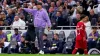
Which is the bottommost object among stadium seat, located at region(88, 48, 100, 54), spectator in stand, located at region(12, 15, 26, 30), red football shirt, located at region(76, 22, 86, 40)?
stadium seat, located at region(88, 48, 100, 54)

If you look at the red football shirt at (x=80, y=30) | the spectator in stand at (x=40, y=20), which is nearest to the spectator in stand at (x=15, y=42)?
the spectator in stand at (x=40, y=20)

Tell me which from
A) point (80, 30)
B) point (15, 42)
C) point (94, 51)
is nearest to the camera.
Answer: point (80, 30)

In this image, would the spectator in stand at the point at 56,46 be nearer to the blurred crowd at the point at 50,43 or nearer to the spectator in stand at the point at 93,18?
the blurred crowd at the point at 50,43

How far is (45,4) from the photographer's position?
87.5 feet

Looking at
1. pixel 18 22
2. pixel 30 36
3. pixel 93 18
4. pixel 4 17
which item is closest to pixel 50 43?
pixel 30 36

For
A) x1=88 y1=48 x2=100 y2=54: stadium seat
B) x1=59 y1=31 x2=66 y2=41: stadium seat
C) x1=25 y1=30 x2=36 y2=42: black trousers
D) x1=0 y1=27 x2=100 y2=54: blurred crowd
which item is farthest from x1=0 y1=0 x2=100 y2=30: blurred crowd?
x1=88 y1=48 x2=100 y2=54: stadium seat

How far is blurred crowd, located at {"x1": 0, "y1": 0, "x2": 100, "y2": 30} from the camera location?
23.9m

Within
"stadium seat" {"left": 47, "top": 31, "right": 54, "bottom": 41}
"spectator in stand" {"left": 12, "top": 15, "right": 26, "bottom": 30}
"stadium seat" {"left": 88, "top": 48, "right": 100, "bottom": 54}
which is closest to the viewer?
→ "stadium seat" {"left": 88, "top": 48, "right": 100, "bottom": 54}

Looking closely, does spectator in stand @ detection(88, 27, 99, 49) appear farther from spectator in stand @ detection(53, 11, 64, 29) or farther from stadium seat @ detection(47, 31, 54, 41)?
spectator in stand @ detection(53, 11, 64, 29)

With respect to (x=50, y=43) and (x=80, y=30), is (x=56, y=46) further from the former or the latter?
(x=80, y=30)

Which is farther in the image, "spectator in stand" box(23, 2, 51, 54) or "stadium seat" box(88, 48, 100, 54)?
"stadium seat" box(88, 48, 100, 54)

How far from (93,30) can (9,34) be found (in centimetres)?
441

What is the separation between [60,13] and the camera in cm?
2461

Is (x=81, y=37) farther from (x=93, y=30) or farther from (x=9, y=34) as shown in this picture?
(x=9, y=34)
